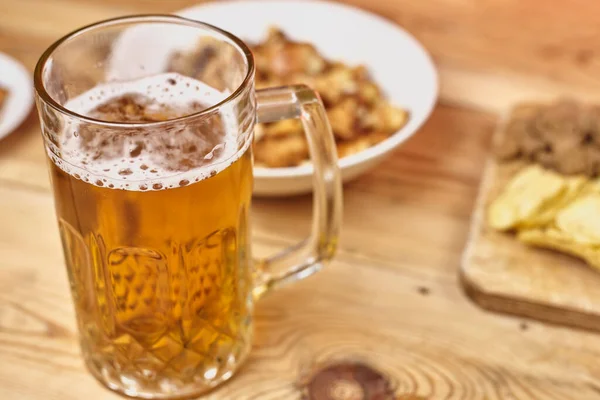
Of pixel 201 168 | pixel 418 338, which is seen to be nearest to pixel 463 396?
pixel 418 338

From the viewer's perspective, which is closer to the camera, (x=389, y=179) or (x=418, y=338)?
(x=418, y=338)

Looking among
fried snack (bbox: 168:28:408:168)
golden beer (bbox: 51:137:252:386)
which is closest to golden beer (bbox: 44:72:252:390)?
golden beer (bbox: 51:137:252:386)

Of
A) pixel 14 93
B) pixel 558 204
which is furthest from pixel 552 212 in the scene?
pixel 14 93

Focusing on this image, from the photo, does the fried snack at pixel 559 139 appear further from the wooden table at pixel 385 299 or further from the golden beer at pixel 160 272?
the golden beer at pixel 160 272

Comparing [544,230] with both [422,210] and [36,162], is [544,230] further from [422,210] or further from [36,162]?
[36,162]

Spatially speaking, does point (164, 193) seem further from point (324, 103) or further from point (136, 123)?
point (324, 103)

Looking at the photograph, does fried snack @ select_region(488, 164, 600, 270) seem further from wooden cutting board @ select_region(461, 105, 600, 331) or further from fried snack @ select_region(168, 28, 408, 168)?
fried snack @ select_region(168, 28, 408, 168)

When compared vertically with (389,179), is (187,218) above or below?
above
